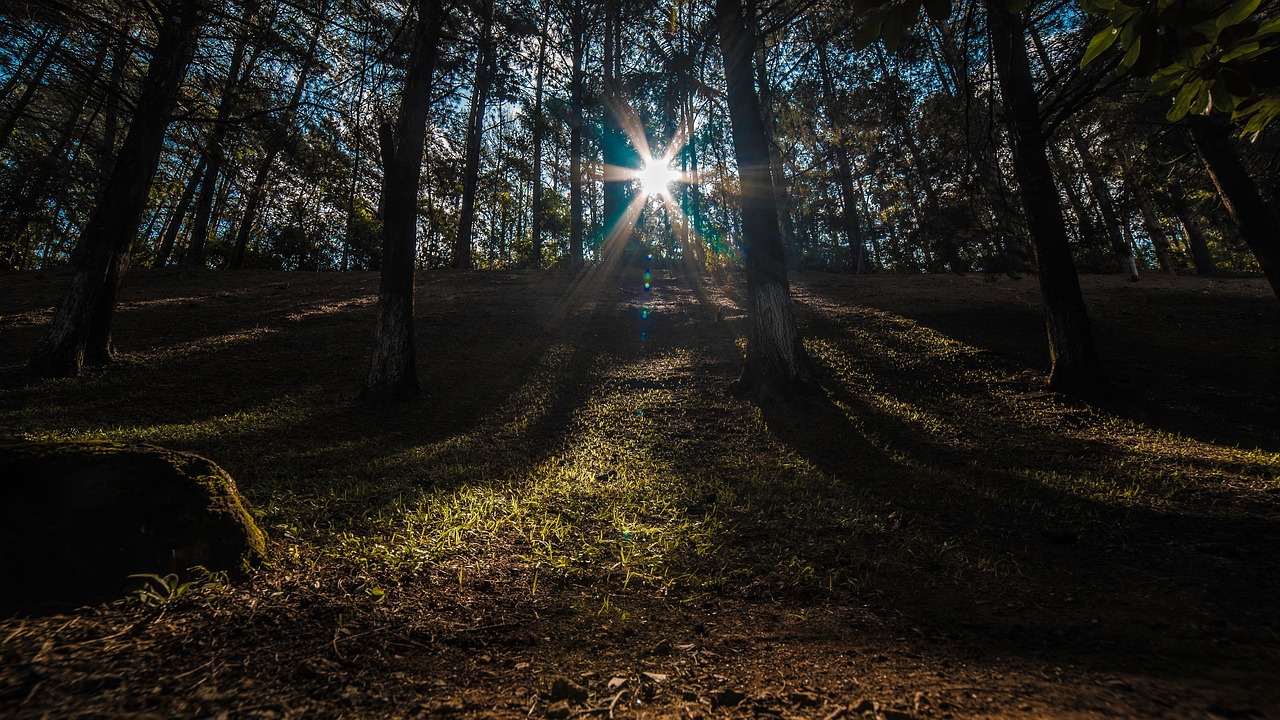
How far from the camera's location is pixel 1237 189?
24.1ft

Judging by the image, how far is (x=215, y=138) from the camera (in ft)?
30.7

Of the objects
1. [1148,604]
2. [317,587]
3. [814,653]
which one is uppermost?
[317,587]

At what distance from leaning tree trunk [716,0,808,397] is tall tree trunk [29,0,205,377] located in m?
8.95

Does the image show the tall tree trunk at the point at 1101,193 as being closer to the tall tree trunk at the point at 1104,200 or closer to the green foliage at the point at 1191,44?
the tall tree trunk at the point at 1104,200

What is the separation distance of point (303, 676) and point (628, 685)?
1.17 meters

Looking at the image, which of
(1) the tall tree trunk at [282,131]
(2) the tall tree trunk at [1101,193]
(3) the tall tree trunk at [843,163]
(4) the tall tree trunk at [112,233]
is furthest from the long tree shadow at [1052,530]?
(4) the tall tree trunk at [112,233]

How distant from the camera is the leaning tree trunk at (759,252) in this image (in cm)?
790

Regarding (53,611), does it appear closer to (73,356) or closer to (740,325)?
(73,356)

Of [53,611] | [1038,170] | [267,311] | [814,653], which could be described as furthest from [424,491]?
[267,311]

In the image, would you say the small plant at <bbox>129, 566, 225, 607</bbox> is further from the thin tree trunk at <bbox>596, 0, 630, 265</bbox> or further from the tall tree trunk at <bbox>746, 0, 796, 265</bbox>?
the thin tree trunk at <bbox>596, 0, 630, 265</bbox>

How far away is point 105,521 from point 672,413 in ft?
19.8

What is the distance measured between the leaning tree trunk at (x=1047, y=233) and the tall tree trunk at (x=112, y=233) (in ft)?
44.0

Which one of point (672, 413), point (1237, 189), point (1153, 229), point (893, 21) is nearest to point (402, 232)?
point (672, 413)

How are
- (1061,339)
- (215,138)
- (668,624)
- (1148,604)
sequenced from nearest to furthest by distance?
(668,624), (1148,604), (1061,339), (215,138)
